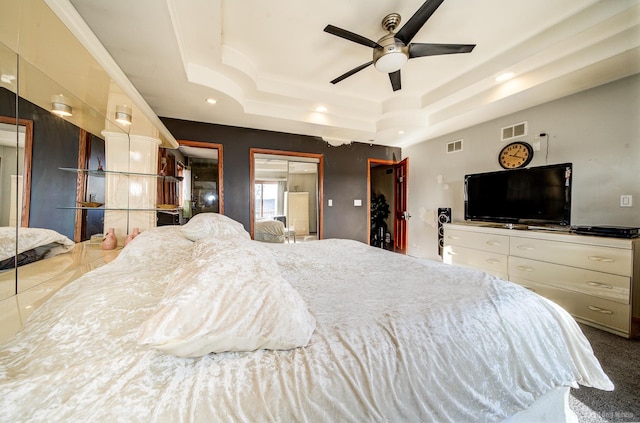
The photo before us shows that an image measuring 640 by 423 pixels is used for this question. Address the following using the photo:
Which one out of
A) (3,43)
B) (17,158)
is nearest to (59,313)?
(17,158)

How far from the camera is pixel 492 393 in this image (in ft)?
2.69

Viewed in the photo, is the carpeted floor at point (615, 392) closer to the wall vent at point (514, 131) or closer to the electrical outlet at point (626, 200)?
the electrical outlet at point (626, 200)

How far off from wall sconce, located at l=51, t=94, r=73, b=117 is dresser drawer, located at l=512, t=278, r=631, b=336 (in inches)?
171

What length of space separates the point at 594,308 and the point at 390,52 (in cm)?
300

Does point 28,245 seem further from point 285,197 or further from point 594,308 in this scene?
point 594,308

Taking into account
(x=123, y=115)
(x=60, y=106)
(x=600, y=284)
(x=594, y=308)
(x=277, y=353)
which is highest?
(x=123, y=115)

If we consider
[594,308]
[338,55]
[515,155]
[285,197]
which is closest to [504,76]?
[515,155]

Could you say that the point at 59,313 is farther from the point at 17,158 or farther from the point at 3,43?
the point at 3,43

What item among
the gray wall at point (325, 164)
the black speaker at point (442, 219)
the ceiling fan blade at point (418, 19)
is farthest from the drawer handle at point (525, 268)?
the ceiling fan blade at point (418, 19)

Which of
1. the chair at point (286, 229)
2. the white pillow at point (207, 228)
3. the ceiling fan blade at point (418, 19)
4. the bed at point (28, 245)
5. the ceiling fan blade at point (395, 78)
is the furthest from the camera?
the chair at point (286, 229)

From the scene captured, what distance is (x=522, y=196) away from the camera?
3.00 meters

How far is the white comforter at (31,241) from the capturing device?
3.30 ft

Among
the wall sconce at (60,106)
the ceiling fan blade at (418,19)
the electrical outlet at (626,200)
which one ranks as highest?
the ceiling fan blade at (418,19)

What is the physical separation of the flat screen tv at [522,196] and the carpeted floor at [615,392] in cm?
126
